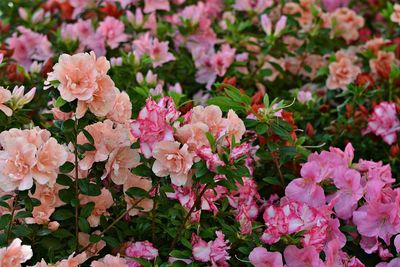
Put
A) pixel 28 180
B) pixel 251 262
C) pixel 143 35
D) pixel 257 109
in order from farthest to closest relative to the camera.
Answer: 1. pixel 143 35
2. pixel 257 109
3. pixel 251 262
4. pixel 28 180

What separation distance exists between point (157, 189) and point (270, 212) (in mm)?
244

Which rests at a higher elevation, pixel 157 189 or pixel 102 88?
pixel 102 88

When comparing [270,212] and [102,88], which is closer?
[102,88]

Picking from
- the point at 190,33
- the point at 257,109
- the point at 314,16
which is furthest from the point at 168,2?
the point at 257,109

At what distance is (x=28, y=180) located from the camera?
139 cm

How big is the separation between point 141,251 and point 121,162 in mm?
201

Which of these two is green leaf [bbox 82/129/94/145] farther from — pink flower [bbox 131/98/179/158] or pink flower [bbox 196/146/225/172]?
pink flower [bbox 196/146/225/172]

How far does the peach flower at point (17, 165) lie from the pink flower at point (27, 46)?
1.07 m

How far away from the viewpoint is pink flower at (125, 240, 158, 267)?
5.11ft

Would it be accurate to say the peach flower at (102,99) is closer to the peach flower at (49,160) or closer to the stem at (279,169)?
the peach flower at (49,160)

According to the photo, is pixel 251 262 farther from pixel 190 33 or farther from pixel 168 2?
pixel 168 2

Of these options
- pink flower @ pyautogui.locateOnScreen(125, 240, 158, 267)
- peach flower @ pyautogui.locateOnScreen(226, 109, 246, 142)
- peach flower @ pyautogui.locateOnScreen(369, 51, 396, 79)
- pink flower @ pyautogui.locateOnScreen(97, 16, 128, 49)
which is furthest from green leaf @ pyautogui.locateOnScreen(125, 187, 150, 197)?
peach flower @ pyautogui.locateOnScreen(369, 51, 396, 79)

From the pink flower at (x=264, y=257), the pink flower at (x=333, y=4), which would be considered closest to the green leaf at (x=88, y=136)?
the pink flower at (x=264, y=257)

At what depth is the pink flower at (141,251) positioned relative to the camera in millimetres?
1558
